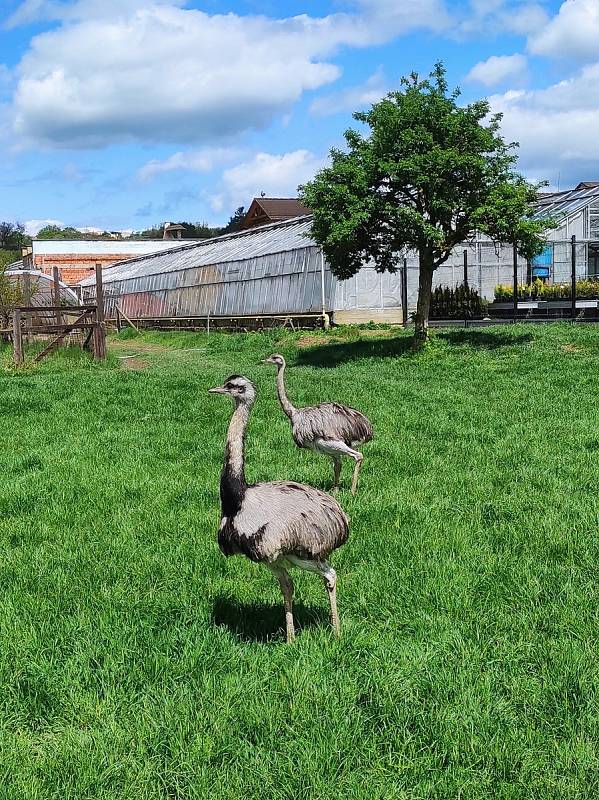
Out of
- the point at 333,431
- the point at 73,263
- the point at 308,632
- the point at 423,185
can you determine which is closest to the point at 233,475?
the point at 308,632

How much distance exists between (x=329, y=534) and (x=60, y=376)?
15.8 metres

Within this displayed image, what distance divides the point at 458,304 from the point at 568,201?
12.6 metres

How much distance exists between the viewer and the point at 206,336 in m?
33.6

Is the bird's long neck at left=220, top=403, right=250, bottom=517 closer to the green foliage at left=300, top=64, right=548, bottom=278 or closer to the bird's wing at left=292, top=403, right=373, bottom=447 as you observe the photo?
the bird's wing at left=292, top=403, right=373, bottom=447

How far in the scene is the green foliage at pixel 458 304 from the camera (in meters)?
30.2

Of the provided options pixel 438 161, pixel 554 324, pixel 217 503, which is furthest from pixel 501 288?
pixel 217 503

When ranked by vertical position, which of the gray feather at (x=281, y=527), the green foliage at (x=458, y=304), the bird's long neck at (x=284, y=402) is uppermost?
the green foliage at (x=458, y=304)

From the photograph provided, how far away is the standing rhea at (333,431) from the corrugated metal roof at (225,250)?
2246 cm

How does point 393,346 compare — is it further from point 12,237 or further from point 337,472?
point 12,237

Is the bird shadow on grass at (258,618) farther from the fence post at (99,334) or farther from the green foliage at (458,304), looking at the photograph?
the green foliage at (458,304)

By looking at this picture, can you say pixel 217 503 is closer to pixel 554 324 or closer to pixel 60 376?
pixel 60 376

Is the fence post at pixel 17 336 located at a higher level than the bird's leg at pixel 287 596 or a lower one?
higher

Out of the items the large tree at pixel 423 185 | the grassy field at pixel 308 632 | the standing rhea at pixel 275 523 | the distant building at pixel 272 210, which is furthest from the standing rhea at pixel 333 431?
the distant building at pixel 272 210

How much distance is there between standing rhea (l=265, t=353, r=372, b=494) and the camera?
8.42 meters
